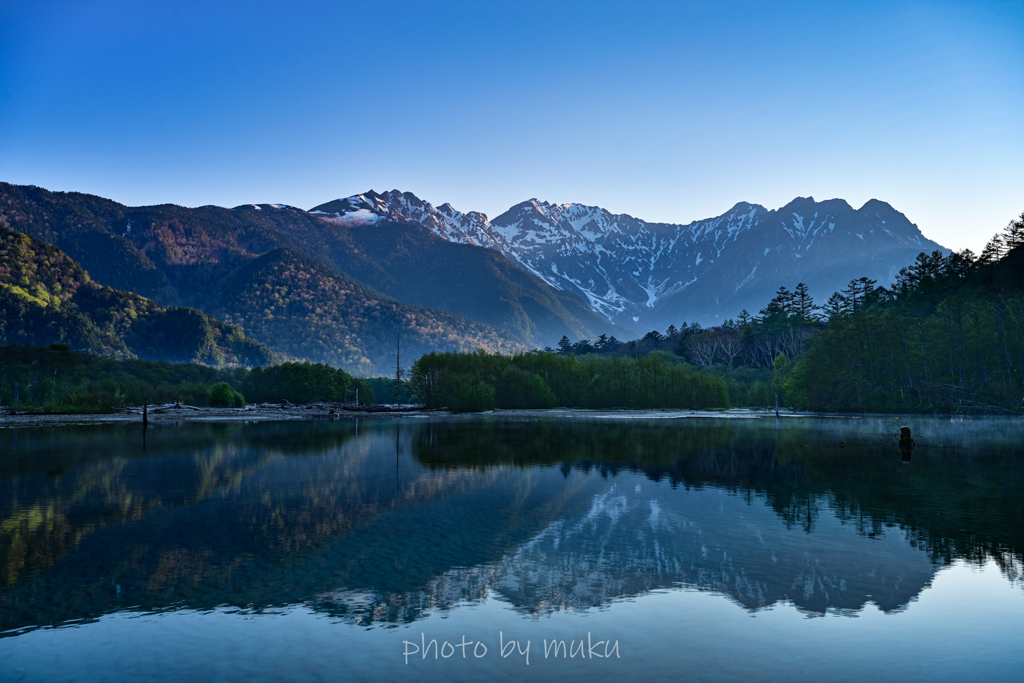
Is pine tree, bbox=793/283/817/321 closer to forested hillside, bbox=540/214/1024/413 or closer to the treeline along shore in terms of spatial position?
the treeline along shore

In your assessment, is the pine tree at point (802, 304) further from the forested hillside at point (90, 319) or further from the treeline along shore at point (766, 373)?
the forested hillside at point (90, 319)

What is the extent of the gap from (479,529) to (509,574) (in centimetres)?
413

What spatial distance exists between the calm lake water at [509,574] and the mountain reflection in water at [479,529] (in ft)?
0.30

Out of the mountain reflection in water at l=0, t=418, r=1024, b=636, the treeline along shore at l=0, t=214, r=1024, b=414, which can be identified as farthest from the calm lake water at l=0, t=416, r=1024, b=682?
the treeline along shore at l=0, t=214, r=1024, b=414

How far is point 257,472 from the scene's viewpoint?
27906 millimetres

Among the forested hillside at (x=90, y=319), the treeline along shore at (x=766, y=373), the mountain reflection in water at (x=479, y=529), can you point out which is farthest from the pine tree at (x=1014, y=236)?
the forested hillside at (x=90, y=319)

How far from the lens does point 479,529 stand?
56.7 ft

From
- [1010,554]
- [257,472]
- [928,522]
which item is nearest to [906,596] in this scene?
[1010,554]

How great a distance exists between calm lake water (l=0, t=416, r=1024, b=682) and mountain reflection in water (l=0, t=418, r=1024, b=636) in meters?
0.09

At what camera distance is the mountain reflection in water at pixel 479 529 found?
12.0 meters

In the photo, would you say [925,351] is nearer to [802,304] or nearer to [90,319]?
[802,304]

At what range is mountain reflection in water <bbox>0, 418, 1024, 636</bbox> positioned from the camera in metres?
12.0

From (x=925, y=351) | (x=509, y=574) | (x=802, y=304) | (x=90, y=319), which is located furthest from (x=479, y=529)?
(x=90, y=319)

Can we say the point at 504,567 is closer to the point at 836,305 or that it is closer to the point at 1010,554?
the point at 1010,554
